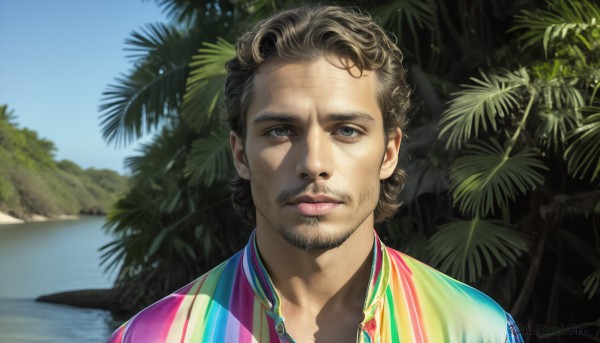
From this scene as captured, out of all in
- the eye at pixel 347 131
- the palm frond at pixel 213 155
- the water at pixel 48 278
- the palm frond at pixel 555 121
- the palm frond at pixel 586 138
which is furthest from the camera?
the water at pixel 48 278

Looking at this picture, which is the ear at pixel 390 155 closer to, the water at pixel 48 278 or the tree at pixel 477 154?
the tree at pixel 477 154

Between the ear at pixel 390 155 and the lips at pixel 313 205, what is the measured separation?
1.14ft

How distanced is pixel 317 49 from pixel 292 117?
0.84 feet

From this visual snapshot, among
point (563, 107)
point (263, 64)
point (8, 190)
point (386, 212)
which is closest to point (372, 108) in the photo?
point (263, 64)

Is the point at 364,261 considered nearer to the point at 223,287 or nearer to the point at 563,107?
the point at 223,287

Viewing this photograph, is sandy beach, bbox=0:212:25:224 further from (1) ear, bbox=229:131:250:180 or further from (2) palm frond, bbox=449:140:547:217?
(1) ear, bbox=229:131:250:180

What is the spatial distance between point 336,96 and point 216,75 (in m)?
5.95

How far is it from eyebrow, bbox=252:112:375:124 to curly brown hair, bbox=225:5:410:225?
156 millimetres

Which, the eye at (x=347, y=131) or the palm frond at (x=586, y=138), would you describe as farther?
the palm frond at (x=586, y=138)

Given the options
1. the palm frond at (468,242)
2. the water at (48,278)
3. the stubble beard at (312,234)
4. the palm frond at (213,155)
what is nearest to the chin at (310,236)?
the stubble beard at (312,234)

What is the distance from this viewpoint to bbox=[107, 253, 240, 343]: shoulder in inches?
86.7

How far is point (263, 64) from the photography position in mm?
2426

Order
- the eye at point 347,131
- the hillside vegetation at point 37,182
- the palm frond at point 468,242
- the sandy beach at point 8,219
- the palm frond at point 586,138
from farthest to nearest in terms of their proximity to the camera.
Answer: the hillside vegetation at point 37,182 → the sandy beach at point 8,219 → the palm frond at point 468,242 → the palm frond at point 586,138 → the eye at point 347,131

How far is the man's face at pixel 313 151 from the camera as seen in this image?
220cm
